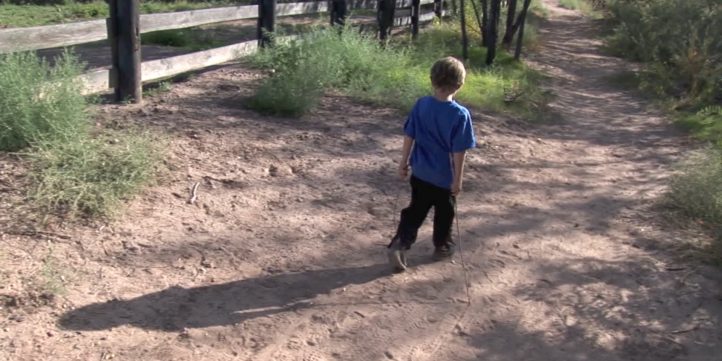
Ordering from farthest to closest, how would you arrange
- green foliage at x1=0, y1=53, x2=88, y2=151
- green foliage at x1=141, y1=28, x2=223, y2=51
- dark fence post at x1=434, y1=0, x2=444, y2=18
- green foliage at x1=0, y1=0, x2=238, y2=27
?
green foliage at x1=0, y1=0, x2=238, y2=27 < dark fence post at x1=434, y1=0, x2=444, y2=18 < green foliage at x1=141, y1=28, x2=223, y2=51 < green foliage at x1=0, y1=53, x2=88, y2=151

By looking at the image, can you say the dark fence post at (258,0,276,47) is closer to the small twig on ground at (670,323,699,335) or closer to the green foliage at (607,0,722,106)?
the green foliage at (607,0,722,106)

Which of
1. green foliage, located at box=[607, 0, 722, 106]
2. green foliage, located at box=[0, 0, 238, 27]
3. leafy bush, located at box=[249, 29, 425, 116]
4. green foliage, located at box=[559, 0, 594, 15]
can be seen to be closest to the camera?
leafy bush, located at box=[249, 29, 425, 116]

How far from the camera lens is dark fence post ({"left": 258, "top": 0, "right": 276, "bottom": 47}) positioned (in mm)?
10344

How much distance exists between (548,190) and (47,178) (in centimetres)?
445

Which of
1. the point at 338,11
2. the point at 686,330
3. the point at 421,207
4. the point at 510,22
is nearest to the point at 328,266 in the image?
the point at 421,207

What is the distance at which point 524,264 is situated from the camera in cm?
550

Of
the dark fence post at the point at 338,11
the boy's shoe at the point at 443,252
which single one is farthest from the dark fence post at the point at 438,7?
the boy's shoe at the point at 443,252

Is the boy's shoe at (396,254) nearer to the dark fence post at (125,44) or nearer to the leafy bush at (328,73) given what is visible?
the leafy bush at (328,73)

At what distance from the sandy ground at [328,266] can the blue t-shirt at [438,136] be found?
27.7 inches

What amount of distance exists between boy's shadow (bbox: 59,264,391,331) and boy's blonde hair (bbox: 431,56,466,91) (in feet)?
4.34

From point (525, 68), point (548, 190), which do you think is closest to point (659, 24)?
point (525, 68)

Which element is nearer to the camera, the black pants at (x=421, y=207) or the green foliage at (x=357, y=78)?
the black pants at (x=421, y=207)

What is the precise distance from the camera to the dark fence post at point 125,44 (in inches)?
290

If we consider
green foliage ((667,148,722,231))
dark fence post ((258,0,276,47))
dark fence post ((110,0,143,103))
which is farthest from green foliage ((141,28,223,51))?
green foliage ((667,148,722,231))
